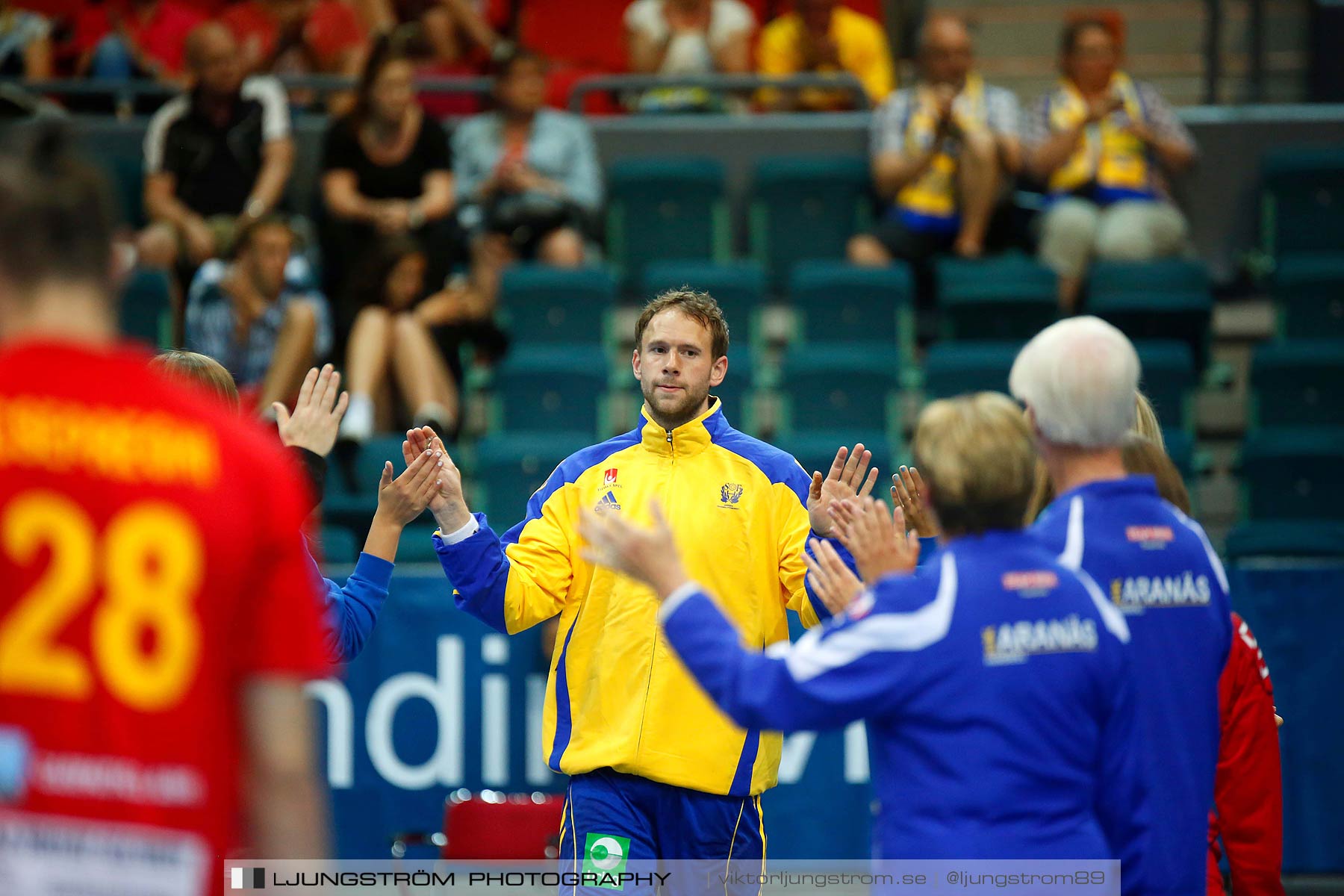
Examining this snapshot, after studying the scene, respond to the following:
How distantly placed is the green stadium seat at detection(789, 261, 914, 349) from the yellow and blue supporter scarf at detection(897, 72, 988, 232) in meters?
0.71

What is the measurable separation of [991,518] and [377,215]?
704 centimetres

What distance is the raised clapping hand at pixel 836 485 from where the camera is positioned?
13.9ft

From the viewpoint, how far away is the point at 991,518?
10.1ft

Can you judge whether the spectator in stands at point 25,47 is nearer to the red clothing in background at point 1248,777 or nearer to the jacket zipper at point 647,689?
the jacket zipper at point 647,689

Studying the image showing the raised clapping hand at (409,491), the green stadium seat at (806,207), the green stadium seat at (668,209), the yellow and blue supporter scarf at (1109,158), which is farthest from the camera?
the green stadium seat at (806,207)

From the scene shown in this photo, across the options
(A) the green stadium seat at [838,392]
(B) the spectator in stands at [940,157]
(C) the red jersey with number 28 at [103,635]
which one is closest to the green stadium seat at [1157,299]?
(B) the spectator in stands at [940,157]

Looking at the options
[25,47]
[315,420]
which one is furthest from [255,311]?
[315,420]

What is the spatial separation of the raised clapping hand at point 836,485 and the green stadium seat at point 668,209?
604 cm

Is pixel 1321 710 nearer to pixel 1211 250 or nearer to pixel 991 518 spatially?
pixel 991 518

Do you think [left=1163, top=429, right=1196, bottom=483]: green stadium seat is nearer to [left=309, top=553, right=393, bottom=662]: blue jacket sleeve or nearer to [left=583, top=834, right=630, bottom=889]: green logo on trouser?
[left=583, top=834, right=630, bottom=889]: green logo on trouser

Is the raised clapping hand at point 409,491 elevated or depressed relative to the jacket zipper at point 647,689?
elevated

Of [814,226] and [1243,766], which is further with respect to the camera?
[814,226]

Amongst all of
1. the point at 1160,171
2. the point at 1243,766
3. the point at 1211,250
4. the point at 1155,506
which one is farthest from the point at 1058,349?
the point at 1211,250

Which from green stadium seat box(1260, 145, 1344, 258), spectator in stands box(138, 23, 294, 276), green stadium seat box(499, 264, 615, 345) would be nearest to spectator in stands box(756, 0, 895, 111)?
green stadium seat box(499, 264, 615, 345)
